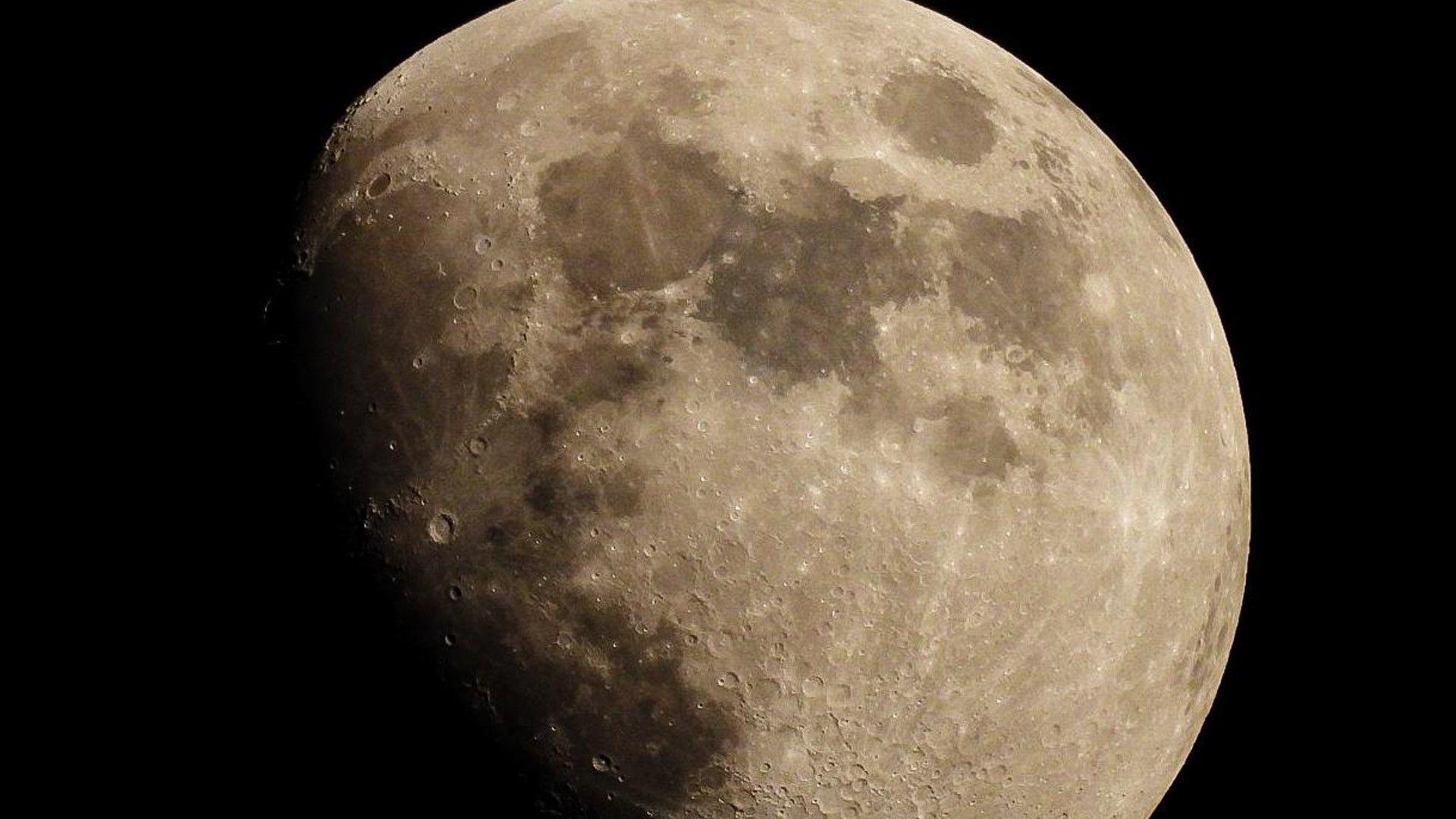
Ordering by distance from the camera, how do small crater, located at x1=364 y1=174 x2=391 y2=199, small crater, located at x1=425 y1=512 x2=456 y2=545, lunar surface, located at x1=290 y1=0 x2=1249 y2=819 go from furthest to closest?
small crater, located at x1=364 y1=174 x2=391 y2=199, small crater, located at x1=425 y1=512 x2=456 y2=545, lunar surface, located at x1=290 y1=0 x2=1249 y2=819

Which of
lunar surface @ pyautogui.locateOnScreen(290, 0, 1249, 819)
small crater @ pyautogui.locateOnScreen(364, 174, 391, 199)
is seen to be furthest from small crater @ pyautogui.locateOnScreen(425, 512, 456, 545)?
small crater @ pyautogui.locateOnScreen(364, 174, 391, 199)

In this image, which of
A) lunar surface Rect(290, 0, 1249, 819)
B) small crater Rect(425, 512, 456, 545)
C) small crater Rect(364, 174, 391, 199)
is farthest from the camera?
small crater Rect(364, 174, 391, 199)

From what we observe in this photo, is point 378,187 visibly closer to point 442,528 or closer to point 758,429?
point 442,528

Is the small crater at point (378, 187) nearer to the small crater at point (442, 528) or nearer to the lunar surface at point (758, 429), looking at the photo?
the lunar surface at point (758, 429)

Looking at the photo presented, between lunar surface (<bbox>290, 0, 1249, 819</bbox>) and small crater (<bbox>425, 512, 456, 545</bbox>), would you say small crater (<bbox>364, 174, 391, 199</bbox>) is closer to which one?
lunar surface (<bbox>290, 0, 1249, 819</bbox>)

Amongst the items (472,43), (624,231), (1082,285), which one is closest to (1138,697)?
(1082,285)

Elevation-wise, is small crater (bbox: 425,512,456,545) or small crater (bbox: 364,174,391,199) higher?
small crater (bbox: 364,174,391,199)

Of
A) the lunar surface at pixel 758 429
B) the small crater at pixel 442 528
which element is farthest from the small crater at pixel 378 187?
the small crater at pixel 442 528

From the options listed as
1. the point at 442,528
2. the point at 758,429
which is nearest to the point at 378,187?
the point at 442,528

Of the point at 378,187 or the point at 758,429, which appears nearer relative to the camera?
the point at 758,429
